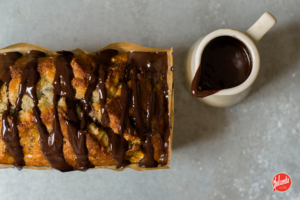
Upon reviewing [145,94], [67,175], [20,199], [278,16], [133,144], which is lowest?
[20,199]

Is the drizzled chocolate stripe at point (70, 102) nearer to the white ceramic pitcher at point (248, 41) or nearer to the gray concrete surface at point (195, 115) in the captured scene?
the gray concrete surface at point (195, 115)

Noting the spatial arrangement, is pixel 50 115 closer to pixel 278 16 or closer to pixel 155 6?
pixel 155 6

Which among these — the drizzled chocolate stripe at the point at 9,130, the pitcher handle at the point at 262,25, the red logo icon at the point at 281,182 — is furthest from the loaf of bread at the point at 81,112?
the red logo icon at the point at 281,182

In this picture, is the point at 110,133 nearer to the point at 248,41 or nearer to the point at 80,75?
the point at 80,75

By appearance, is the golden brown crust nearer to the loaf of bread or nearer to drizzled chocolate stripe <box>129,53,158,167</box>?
the loaf of bread

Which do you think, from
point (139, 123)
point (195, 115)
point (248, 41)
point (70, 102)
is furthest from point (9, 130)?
point (248, 41)

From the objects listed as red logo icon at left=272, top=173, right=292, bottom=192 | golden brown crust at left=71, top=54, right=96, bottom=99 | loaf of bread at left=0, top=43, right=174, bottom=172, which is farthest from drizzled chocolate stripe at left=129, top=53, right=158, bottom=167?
red logo icon at left=272, top=173, right=292, bottom=192

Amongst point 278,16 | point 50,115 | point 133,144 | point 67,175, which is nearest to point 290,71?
point 278,16

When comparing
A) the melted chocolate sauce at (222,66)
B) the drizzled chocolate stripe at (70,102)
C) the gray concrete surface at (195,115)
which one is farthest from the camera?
the gray concrete surface at (195,115)
